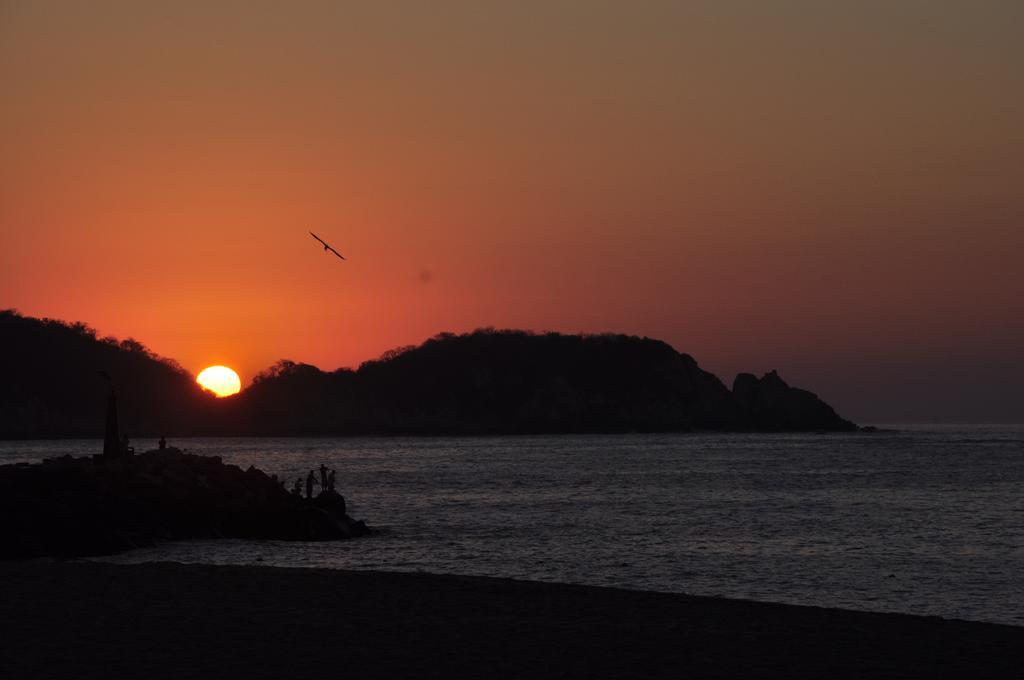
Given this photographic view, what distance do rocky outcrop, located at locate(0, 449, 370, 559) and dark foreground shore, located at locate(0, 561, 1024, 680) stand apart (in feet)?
43.7

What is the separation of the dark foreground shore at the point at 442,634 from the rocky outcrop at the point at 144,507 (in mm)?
13332

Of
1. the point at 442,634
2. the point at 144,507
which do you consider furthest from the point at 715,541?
the point at 442,634

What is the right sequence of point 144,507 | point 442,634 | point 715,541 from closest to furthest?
point 442,634
point 144,507
point 715,541

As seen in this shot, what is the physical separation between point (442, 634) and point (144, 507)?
28.0 m

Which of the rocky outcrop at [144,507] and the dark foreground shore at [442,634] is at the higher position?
the rocky outcrop at [144,507]

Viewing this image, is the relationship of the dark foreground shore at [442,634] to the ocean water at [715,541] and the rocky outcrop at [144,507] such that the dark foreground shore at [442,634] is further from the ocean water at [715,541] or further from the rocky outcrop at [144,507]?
the rocky outcrop at [144,507]

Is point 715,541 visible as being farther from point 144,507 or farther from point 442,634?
point 442,634

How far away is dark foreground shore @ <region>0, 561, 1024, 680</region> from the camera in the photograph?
14.1 metres

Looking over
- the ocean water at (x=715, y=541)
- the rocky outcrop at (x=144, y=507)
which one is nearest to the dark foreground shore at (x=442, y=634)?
the ocean water at (x=715, y=541)

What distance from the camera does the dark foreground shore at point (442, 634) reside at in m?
14.1

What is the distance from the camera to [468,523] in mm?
53094

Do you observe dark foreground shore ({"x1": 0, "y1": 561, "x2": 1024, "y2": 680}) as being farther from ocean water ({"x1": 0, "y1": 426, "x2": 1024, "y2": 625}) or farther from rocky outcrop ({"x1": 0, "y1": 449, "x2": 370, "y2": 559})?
rocky outcrop ({"x1": 0, "y1": 449, "x2": 370, "y2": 559})

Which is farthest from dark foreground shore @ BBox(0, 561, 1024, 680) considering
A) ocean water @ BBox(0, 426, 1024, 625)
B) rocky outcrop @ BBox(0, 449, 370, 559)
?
rocky outcrop @ BBox(0, 449, 370, 559)

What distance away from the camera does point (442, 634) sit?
16344 mm
